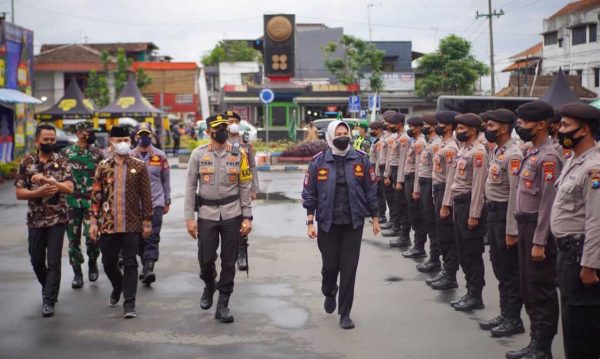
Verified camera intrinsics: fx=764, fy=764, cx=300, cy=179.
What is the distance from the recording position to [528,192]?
6438mm

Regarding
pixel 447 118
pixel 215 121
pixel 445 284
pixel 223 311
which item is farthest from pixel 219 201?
pixel 447 118

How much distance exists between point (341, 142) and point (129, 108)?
29834 mm

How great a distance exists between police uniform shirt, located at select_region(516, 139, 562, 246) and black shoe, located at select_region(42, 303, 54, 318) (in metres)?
4.94

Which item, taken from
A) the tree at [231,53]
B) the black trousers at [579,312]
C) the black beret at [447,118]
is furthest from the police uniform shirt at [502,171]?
the tree at [231,53]

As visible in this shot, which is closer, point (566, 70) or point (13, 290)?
point (13, 290)

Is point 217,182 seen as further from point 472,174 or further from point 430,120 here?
point 430,120

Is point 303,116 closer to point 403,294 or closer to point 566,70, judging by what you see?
point 566,70

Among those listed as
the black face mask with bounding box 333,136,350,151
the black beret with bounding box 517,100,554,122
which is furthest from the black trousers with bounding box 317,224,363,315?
the black beret with bounding box 517,100,554,122

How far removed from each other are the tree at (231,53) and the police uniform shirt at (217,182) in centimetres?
8058

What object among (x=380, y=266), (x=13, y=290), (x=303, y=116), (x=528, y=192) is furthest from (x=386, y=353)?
(x=303, y=116)

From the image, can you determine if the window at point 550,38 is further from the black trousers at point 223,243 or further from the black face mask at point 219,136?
the black trousers at point 223,243

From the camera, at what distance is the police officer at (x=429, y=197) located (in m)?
10.5

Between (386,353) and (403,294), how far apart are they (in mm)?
2497

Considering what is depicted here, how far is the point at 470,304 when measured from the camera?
829 centimetres
